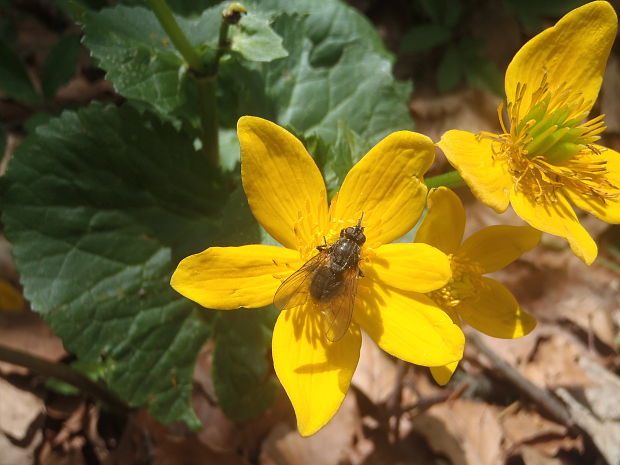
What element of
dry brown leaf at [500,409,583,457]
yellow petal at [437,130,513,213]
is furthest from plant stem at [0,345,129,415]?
dry brown leaf at [500,409,583,457]

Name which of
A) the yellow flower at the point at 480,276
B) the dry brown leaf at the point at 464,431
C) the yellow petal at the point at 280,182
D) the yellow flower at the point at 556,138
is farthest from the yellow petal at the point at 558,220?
the dry brown leaf at the point at 464,431

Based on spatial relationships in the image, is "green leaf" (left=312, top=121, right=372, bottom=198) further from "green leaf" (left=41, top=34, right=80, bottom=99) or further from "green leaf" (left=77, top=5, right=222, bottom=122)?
"green leaf" (left=41, top=34, right=80, bottom=99)

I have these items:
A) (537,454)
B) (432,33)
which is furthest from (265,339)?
(432,33)

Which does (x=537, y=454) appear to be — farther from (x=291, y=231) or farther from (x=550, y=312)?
(x=291, y=231)

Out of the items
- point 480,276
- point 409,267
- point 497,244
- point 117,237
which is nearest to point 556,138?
point 497,244

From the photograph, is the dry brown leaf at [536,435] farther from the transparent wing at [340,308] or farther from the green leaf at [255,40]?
the green leaf at [255,40]

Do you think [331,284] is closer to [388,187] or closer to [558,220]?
[388,187]
